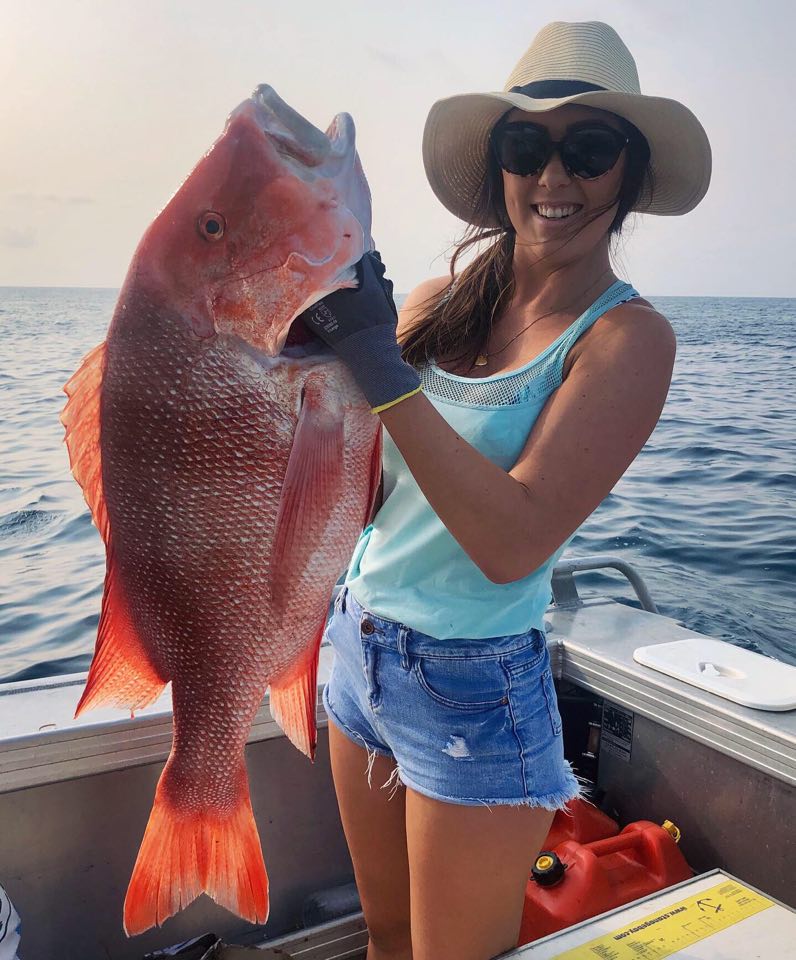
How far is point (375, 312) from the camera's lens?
1.19m

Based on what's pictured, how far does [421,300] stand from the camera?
6.41ft

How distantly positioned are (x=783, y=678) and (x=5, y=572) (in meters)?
4.59

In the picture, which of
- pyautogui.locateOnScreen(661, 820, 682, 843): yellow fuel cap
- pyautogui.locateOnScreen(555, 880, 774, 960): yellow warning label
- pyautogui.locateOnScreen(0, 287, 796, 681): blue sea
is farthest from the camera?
pyautogui.locateOnScreen(0, 287, 796, 681): blue sea

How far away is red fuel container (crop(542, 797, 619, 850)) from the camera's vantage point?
2.71 meters

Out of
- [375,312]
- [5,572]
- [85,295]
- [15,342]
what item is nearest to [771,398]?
[5,572]

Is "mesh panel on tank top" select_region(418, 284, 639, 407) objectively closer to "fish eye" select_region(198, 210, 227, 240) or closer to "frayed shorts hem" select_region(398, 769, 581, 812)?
"fish eye" select_region(198, 210, 227, 240)

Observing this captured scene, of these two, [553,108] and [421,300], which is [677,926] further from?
[553,108]

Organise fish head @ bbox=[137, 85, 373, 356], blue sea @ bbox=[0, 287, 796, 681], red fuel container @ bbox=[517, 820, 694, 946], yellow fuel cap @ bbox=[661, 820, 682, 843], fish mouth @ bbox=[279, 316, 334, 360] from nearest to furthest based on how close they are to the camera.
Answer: fish head @ bbox=[137, 85, 373, 356] → fish mouth @ bbox=[279, 316, 334, 360] → red fuel container @ bbox=[517, 820, 694, 946] → yellow fuel cap @ bbox=[661, 820, 682, 843] → blue sea @ bbox=[0, 287, 796, 681]

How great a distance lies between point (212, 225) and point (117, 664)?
2.38ft

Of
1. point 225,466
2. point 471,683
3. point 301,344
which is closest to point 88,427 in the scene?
point 225,466

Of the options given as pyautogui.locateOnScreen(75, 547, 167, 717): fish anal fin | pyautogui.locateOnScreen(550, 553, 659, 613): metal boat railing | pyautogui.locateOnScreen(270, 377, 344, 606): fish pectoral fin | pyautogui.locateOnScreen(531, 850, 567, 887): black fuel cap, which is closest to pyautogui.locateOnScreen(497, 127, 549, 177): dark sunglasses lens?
pyautogui.locateOnScreen(270, 377, 344, 606): fish pectoral fin

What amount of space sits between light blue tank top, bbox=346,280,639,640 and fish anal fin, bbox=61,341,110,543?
1.82ft

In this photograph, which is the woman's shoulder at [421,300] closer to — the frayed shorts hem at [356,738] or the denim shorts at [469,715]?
the denim shorts at [469,715]

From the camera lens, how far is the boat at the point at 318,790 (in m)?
2.22
